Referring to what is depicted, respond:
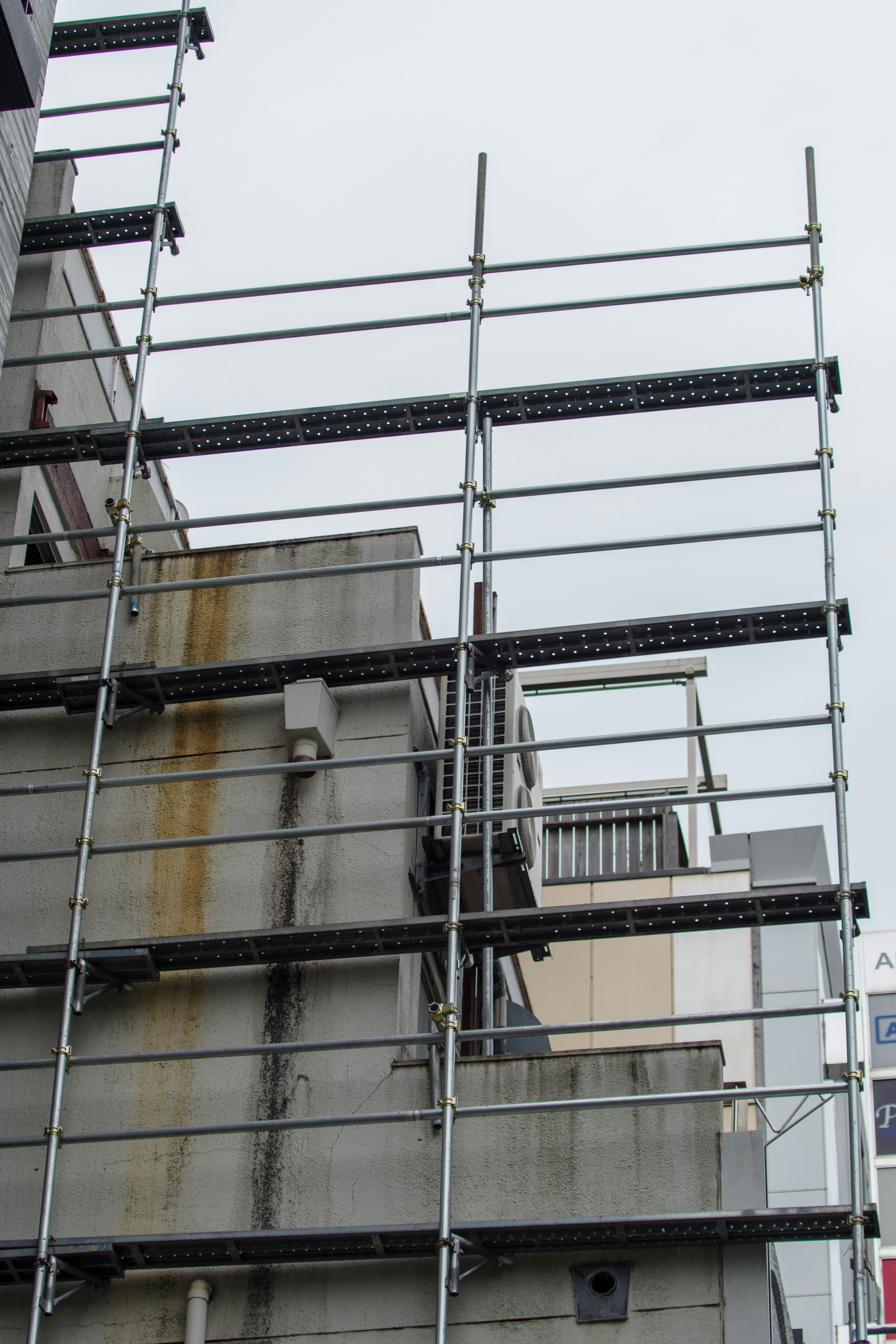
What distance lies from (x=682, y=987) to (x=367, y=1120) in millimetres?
11324

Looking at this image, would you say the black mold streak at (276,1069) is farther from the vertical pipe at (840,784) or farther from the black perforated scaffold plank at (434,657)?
the vertical pipe at (840,784)

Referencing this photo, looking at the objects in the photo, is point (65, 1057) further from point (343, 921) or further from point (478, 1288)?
point (478, 1288)

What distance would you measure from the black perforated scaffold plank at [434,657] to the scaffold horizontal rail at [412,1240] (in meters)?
3.33

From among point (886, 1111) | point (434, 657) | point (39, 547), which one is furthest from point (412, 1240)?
point (886, 1111)

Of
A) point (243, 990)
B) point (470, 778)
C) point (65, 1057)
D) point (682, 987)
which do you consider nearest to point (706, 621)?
point (470, 778)

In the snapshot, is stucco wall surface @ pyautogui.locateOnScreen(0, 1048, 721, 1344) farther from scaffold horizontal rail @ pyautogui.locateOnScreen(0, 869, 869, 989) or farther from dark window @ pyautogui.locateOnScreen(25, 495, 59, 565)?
dark window @ pyautogui.locateOnScreen(25, 495, 59, 565)

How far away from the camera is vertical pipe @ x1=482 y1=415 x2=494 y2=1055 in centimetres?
1002

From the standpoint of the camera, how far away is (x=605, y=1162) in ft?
29.7

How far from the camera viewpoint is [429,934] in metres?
9.68

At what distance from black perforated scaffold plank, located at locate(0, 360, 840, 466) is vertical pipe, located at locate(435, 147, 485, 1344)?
348 millimetres

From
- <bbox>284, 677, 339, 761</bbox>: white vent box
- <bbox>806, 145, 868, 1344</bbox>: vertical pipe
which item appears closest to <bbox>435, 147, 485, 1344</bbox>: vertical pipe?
<bbox>284, 677, 339, 761</bbox>: white vent box

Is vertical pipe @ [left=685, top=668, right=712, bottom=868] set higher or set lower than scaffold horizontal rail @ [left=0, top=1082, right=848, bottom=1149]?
higher

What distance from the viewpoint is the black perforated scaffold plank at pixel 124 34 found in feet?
46.9

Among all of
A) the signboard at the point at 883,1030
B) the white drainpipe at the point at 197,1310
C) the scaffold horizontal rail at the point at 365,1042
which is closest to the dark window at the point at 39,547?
the scaffold horizontal rail at the point at 365,1042
